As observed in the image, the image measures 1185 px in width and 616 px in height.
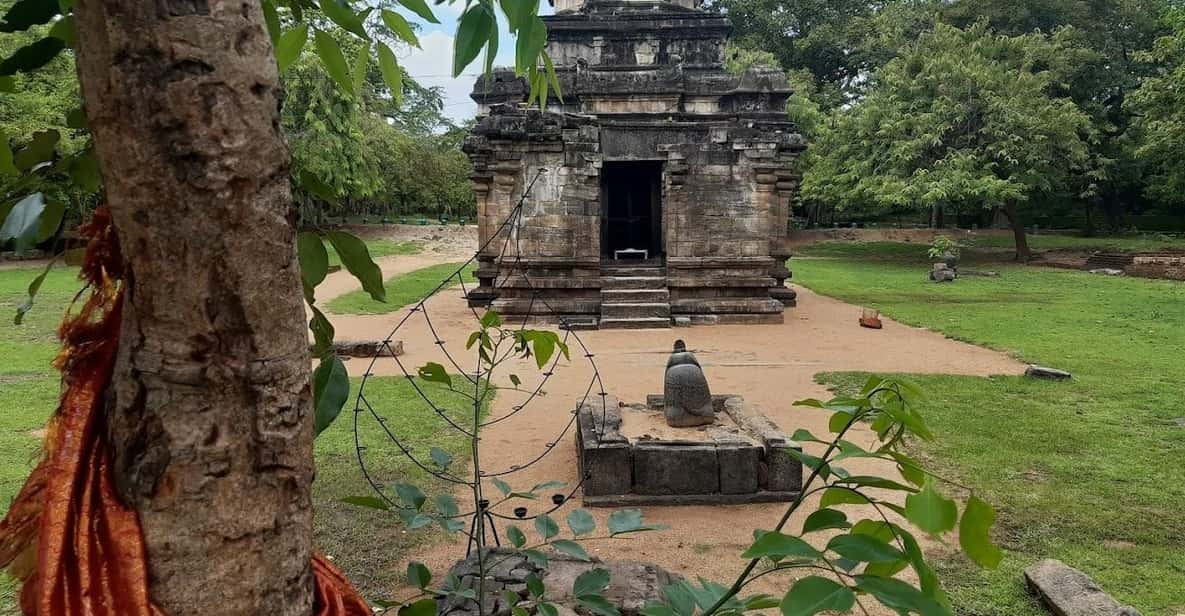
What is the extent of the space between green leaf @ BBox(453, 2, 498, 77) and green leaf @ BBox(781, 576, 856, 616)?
816 mm

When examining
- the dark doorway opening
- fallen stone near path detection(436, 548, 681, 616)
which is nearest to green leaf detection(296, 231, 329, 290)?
fallen stone near path detection(436, 548, 681, 616)

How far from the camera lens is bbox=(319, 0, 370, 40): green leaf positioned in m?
1.41

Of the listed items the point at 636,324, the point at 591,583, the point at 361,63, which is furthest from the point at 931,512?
the point at 636,324

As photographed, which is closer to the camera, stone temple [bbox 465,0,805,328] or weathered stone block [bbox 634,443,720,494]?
weathered stone block [bbox 634,443,720,494]

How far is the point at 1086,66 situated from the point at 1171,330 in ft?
64.4

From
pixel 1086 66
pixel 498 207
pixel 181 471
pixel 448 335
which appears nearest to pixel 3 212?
pixel 181 471

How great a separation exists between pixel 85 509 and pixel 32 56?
818 mm

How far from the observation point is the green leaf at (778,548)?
0.93m

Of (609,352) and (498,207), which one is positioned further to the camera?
(498,207)

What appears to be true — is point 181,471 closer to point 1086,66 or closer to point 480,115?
point 480,115

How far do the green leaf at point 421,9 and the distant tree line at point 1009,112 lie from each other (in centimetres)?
2054

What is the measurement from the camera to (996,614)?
3830 millimetres

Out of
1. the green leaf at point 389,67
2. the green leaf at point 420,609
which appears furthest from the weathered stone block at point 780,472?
the green leaf at point 389,67

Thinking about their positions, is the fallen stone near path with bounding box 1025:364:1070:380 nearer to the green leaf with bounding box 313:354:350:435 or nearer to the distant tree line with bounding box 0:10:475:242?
the distant tree line with bounding box 0:10:475:242
